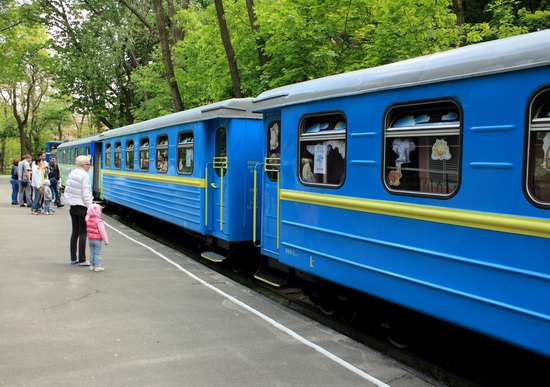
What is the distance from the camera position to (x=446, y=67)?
4078 mm

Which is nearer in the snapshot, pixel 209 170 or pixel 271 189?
pixel 271 189

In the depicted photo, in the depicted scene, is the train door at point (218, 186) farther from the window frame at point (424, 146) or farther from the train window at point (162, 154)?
the window frame at point (424, 146)

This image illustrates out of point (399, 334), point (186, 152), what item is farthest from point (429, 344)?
point (186, 152)

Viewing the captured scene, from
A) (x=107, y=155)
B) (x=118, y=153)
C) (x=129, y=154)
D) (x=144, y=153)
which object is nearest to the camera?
(x=144, y=153)

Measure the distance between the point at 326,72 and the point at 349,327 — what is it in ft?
21.8

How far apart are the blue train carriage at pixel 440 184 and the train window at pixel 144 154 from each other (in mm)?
7078

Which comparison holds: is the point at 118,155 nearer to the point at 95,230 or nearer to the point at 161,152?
the point at 161,152

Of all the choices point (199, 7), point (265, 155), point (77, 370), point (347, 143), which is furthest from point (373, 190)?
point (199, 7)

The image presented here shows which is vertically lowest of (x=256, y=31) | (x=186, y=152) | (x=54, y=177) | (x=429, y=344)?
(x=429, y=344)

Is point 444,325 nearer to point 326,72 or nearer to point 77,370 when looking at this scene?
point 77,370

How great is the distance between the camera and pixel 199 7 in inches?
899

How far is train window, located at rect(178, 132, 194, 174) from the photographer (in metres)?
9.52

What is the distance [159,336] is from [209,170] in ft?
13.8

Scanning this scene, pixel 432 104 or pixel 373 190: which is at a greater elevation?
pixel 432 104
